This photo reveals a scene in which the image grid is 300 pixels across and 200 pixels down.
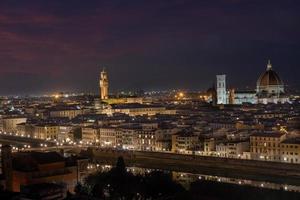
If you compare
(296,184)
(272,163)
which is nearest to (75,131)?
(272,163)

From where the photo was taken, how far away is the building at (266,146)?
2314cm

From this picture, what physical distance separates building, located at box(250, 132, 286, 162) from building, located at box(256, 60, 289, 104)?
103ft

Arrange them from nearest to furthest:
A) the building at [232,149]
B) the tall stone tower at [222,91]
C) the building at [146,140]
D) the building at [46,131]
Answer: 1. the building at [232,149]
2. the building at [146,140]
3. the building at [46,131]
4. the tall stone tower at [222,91]

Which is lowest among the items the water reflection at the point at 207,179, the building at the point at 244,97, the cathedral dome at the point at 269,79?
the water reflection at the point at 207,179

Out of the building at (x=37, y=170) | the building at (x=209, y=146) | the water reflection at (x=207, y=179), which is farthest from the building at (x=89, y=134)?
the building at (x=37, y=170)

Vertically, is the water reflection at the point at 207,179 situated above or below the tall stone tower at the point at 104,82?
below

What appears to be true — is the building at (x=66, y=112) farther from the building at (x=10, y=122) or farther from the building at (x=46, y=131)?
the building at (x=46, y=131)

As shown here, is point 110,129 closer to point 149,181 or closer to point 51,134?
point 51,134

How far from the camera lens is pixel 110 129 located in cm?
3312

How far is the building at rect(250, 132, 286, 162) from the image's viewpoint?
2314cm

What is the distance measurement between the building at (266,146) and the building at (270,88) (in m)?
31.3

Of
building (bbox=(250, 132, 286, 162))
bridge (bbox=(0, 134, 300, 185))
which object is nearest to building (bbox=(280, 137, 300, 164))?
building (bbox=(250, 132, 286, 162))

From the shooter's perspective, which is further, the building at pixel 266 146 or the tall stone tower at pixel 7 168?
the building at pixel 266 146

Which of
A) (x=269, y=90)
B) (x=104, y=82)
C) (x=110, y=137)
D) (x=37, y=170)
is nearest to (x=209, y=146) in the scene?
(x=110, y=137)
